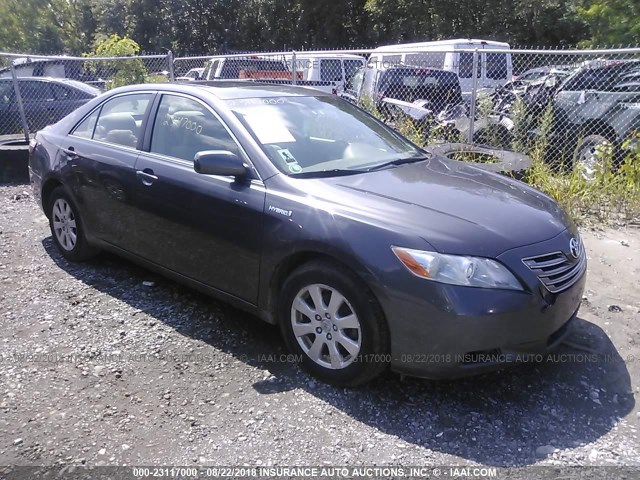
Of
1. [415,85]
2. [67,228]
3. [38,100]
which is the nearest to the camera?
[67,228]

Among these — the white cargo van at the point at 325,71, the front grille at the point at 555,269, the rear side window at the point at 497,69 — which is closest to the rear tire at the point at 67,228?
the front grille at the point at 555,269

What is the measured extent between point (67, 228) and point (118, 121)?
43.7 inches

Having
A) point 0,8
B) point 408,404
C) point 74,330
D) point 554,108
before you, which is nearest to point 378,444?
point 408,404

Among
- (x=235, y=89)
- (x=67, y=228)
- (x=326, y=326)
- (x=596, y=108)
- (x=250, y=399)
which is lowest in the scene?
(x=250, y=399)

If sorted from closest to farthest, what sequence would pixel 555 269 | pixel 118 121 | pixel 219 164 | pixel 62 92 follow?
pixel 555 269 < pixel 219 164 < pixel 118 121 < pixel 62 92

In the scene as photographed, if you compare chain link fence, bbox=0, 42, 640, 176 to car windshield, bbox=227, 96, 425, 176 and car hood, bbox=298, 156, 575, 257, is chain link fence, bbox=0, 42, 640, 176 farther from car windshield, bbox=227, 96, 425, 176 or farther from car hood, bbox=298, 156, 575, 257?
car hood, bbox=298, 156, 575, 257

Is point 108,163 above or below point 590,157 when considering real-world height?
above

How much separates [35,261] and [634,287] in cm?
509

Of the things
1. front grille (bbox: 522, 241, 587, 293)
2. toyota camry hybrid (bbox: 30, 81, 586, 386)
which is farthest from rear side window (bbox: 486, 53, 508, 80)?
front grille (bbox: 522, 241, 587, 293)

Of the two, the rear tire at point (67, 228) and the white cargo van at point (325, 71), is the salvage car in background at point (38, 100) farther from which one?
the rear tire at point (67, 228)

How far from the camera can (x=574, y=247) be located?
3.26 m

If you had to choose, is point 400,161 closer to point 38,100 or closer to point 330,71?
point 38,100

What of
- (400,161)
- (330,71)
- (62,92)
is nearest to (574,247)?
(400,161)

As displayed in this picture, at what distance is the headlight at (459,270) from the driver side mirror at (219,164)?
119cm
